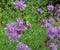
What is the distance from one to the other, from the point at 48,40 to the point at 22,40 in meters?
0.26

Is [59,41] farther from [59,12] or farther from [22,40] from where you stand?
[59,12]

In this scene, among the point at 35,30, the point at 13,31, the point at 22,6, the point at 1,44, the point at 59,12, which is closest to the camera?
the point at 13,31

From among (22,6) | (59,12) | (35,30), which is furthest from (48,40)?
(59,12)

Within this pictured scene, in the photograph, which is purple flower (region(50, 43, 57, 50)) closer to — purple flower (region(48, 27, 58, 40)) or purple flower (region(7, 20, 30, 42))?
purple flower (region(48, 27, 58, 40))

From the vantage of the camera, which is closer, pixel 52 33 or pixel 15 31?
pixel 15 31

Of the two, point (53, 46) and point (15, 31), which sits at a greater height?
point (15, 31)

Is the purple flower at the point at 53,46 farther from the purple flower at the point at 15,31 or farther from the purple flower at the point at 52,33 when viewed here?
the purple flower at the point at 15,31

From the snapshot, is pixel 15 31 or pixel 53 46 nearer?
pixel 15 31

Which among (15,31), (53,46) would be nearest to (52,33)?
(53,46)

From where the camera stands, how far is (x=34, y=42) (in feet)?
8.87

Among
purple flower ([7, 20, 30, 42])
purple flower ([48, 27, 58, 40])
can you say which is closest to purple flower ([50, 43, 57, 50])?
purple flower ([48, 27, 58, 40])

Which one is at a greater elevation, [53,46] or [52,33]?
[52,33]

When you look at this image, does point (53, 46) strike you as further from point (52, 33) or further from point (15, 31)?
point (15, 31)

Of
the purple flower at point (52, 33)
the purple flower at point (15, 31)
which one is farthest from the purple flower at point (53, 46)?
the purple flower at point (15, 31)
